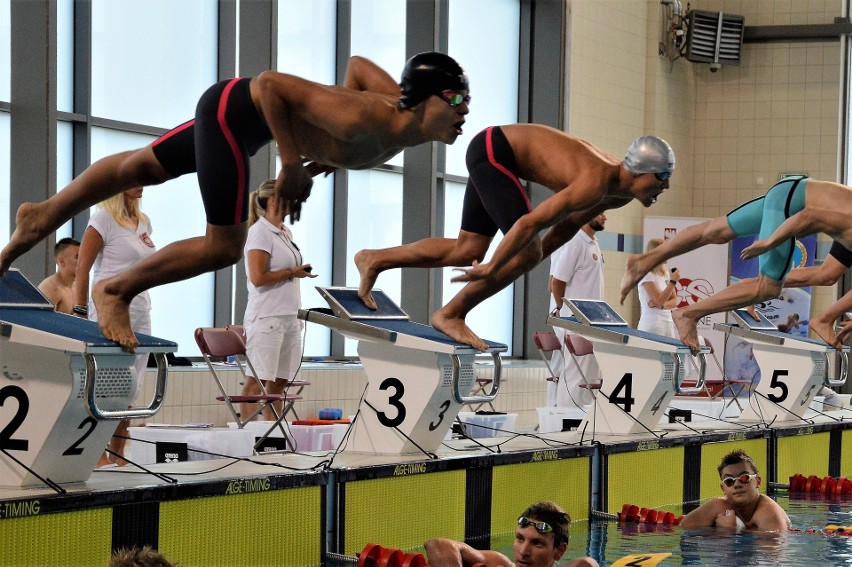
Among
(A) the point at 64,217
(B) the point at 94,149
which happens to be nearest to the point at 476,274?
(A) the point at 64,217

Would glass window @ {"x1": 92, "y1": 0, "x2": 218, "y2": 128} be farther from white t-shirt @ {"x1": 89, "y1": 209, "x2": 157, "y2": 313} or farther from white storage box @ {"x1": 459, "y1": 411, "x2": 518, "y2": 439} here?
white storage box @ {"x1": 459, "y1": 411, "x2": 518, "y2": 439}

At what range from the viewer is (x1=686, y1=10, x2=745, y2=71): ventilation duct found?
1656cm

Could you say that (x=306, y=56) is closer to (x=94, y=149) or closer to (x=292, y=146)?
(x=94, y=149)

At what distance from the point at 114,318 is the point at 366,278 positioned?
203 cm

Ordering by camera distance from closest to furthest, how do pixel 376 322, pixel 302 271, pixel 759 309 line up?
pixel 376 322, pixel 302 271, pixel 759 309

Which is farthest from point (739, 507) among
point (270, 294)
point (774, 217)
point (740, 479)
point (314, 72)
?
point (314, 72)

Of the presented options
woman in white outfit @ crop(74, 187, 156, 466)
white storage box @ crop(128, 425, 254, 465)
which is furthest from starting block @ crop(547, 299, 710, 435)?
woman in white outfit @ crop(74, 187, 156, 466)

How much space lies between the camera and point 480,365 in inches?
504

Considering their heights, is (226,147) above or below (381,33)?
below

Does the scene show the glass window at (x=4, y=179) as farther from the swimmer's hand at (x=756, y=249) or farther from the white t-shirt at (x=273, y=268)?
the swimmer's hand at (x=756, y=249)

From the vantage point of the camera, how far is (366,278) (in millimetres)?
6746

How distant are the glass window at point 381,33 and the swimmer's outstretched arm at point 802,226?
18.3ft

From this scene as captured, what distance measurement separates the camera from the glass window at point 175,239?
10055mm

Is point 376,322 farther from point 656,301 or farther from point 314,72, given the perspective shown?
point 314,72
